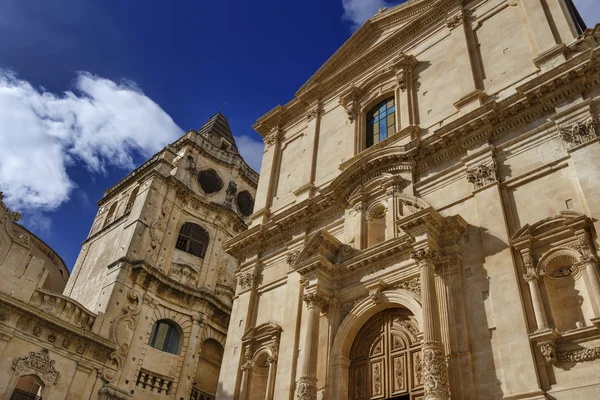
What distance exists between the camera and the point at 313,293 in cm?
1352

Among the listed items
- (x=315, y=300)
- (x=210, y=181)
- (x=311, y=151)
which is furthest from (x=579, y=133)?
(x=210, y=181)

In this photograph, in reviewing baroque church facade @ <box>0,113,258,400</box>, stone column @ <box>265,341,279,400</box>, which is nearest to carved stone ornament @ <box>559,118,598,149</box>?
stone column @ <box>265,341,279,400</box>

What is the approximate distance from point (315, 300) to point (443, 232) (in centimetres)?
371

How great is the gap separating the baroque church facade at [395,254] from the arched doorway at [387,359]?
4 cm

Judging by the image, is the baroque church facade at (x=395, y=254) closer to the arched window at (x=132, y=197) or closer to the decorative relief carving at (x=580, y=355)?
the decorative relief carving at (x=580, y=355)

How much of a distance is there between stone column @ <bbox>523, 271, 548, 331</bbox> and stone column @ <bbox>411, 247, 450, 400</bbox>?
1878mm

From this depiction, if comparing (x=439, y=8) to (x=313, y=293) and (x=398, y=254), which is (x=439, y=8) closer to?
(x=398, y=254)

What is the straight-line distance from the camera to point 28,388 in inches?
776

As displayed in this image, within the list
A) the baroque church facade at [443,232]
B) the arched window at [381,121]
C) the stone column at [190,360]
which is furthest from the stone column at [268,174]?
the stone column at [190,360]

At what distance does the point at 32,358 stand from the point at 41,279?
10.1 ft

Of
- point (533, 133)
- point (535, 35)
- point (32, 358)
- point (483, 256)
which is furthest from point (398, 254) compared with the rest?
point (32, 358)

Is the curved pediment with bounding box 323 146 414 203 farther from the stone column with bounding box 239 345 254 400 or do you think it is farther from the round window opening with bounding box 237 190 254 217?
the round window opening with bounding box 237 190 254 217

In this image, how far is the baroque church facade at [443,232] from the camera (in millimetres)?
9953

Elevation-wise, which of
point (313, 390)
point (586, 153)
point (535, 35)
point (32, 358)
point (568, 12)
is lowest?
point (313, 390)
